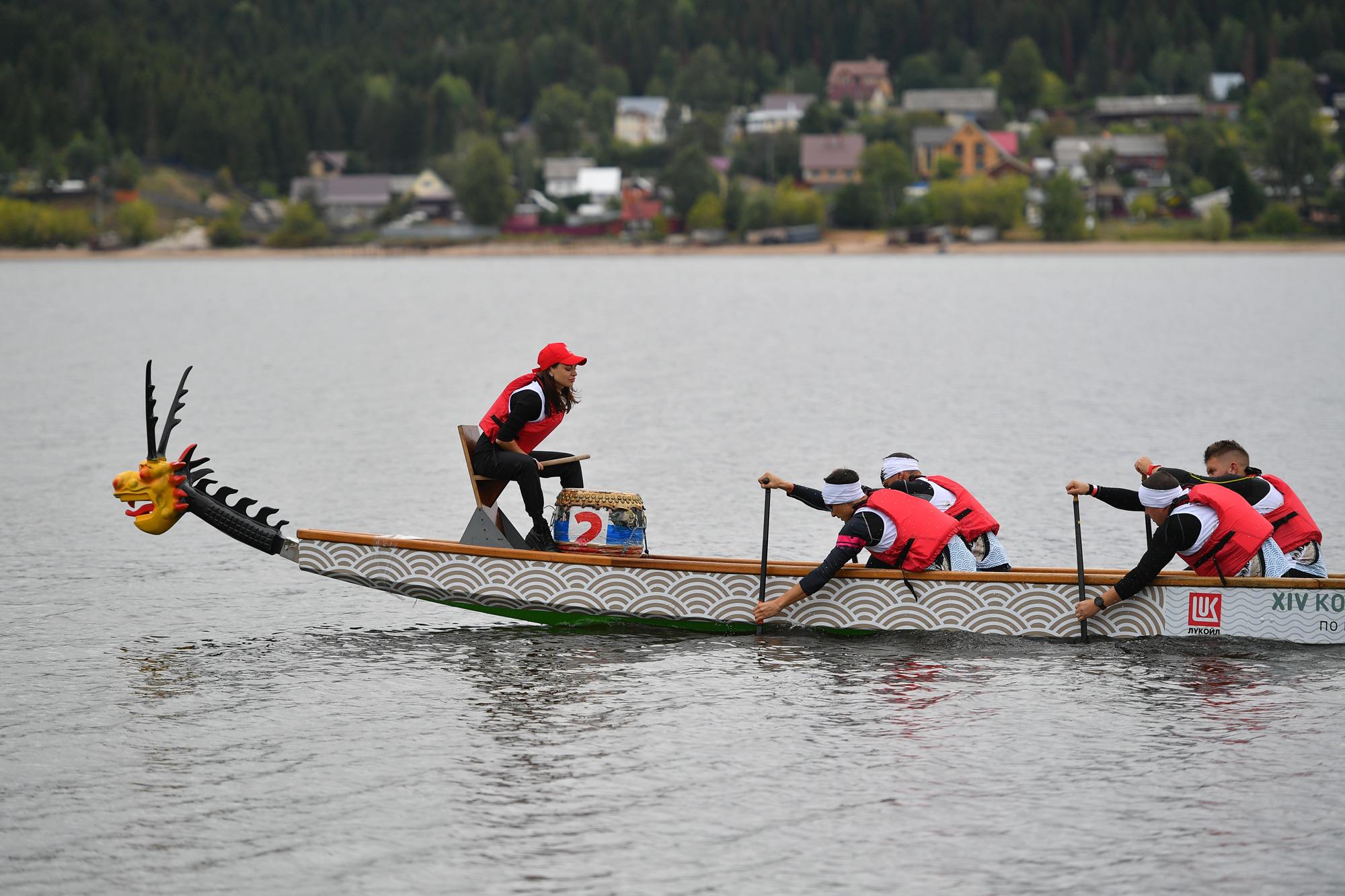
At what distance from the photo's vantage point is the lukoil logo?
14.6 m

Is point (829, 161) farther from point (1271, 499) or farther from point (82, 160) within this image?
point (1271, 499)

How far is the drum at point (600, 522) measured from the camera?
15.4 m

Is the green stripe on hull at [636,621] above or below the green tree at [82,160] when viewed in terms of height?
below

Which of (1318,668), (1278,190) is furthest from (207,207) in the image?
(1318,668)

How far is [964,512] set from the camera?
15.3 metres

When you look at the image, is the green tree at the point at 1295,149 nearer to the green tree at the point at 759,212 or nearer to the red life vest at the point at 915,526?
the green tree at the point at 759,212

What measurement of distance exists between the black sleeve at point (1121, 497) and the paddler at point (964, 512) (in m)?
1.04

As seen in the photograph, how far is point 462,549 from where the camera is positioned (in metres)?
15.3

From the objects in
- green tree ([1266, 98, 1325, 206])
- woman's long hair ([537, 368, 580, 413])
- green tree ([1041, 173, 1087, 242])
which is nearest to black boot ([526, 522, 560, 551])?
woman's long hair ([537, 368, 580, 413])

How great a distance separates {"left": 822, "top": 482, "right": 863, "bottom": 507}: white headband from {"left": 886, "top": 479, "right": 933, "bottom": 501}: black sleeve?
40 cm

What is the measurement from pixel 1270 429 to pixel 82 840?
88.3ft

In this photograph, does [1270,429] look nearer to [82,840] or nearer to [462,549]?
[462,549]

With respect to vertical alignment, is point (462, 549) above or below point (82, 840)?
above

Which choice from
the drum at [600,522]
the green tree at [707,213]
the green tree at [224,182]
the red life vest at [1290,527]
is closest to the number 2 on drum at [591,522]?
the drum at [600,522]
